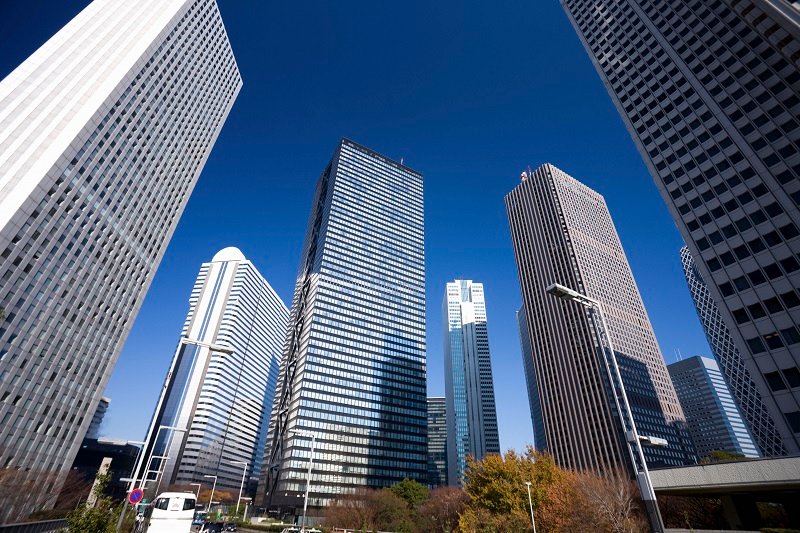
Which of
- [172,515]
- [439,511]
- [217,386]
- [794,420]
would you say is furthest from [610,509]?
[217,386]

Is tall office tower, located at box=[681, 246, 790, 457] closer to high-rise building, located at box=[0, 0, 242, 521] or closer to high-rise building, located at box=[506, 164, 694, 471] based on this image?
high-rise building, located at box=[506, 164, 694, 471]

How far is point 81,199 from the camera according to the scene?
212 ft

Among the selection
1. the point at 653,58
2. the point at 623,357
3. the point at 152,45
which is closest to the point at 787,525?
the point at 653,58

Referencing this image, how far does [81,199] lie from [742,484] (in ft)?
295

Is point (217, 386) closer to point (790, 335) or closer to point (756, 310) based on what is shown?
point (756, 310)

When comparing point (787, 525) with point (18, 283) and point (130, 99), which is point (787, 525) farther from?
point (130, 99)

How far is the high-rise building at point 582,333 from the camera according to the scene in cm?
10875

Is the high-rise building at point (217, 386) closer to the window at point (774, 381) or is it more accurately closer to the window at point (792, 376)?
the window at point (774, 381)

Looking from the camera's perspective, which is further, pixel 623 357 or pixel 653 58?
pixel 623 357

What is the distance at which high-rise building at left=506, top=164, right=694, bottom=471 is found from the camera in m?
109

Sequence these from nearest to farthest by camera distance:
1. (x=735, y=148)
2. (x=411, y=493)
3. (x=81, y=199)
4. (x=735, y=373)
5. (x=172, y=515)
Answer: (x=172, y=515), (x=735, y=148), (x=81, y=199), (x=411, y=493), (x=735, y=373)

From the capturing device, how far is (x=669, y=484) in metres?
33.6

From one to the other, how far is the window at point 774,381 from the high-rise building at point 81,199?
81169 mm

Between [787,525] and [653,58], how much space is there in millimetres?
62324
